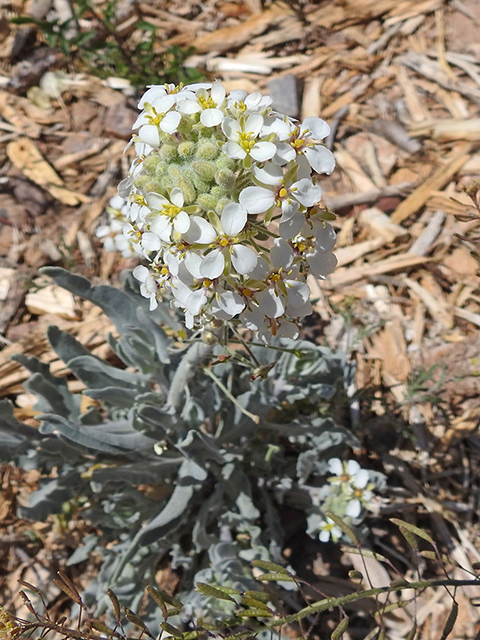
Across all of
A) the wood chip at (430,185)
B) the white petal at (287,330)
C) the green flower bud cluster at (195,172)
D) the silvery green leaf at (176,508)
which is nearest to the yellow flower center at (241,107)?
the green flower bud cluster at (195,172)

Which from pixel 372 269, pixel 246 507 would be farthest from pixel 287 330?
pixel 372 269

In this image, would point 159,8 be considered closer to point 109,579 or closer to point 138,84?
point 138,84

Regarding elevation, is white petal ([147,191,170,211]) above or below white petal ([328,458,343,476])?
above

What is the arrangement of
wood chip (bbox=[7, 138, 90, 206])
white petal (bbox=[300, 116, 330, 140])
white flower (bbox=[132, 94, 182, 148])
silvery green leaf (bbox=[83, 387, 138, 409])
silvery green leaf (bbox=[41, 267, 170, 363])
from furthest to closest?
1. wood chip (bbox=[7, 138, 90, 206])
2. silvery green leaf (bbox=[41, 267, 170, 363])
3. silvery green leaf (bbox=[83, 387, 138, 409])
4. white petal (bbox=[300, 116, 330, 140])
5. white flower (bbox=[132, 94, 182, 148])

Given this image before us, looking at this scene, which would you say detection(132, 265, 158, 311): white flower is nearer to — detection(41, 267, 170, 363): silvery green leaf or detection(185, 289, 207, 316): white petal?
detection(185, 289, 207, 316): white petal

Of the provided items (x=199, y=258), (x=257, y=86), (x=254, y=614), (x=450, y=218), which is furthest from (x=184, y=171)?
(x=257, y=86)

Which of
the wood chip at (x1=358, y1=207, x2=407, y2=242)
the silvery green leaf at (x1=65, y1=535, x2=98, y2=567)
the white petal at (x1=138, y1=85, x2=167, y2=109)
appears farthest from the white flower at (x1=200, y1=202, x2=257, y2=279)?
the wood chip at (x1=358, y1=207, x2=407, y2=242)
